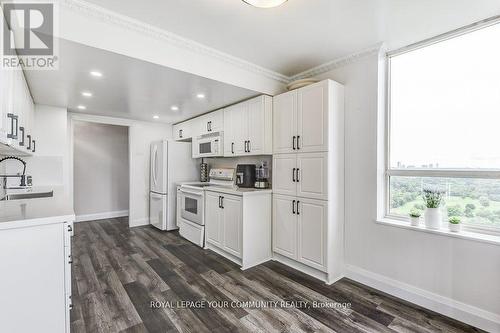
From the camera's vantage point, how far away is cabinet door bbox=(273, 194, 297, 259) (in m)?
3.00

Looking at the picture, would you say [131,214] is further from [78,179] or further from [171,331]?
[171,331]

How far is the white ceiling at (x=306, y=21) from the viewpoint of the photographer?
74.7 inches

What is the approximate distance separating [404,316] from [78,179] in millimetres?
6276

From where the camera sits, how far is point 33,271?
4.87 feet

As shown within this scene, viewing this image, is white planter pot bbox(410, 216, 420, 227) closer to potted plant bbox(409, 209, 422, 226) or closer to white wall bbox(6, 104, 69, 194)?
potted plant bbox(409, 209, 422, 226)

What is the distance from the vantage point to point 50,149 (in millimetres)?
3740

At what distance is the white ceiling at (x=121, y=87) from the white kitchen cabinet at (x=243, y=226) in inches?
55.5

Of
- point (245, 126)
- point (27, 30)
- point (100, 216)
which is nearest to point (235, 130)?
point (245, 126)

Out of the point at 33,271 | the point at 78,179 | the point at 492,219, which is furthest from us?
the point at 78,179

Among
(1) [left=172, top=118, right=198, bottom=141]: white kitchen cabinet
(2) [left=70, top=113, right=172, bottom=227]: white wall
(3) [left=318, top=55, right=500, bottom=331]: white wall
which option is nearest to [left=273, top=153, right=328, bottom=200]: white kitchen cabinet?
(3) [left=318, top=55, right=500, bottom=331]: white wall

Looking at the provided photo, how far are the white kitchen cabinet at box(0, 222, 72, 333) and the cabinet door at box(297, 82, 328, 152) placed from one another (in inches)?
95.5

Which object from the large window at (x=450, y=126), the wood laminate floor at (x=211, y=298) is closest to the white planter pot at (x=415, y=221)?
the large window at (x=450, y=126)

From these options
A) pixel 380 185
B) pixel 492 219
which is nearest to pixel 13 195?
pixel 380 185

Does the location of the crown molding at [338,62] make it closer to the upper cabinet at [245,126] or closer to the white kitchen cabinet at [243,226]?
the upper cabinet at [245,126]
